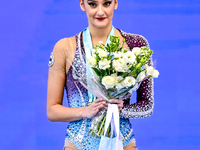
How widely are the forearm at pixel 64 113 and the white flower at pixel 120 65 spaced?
18.3 inches

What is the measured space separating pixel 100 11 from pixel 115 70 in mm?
455

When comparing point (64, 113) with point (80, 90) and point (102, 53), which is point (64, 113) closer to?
point (80, 90)

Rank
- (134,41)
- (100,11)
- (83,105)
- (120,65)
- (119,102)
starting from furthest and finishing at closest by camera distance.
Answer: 1. (134,41)
2. (83,105)
3. (100,11)
4. (119,102)
5. (120,65)

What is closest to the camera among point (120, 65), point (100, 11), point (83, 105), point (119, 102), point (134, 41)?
point (120, 65)

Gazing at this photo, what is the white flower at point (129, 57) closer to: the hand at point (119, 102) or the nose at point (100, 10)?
the hand at point (119, 102)

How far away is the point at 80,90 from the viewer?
8.94 feet

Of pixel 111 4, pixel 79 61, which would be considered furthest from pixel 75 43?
pixel 111 4

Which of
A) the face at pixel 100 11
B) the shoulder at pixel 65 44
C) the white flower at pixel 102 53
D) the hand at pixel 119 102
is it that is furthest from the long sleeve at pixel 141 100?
the white flower at pixel 102 53

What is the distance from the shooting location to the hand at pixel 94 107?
2.46 metres

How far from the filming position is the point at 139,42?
112 inches

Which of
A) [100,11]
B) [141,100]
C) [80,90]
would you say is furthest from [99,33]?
[141,100]

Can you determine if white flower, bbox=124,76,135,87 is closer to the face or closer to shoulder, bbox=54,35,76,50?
the face

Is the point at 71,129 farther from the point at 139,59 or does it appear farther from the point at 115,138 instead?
the point at 139,59

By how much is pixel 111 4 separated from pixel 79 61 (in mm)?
415
